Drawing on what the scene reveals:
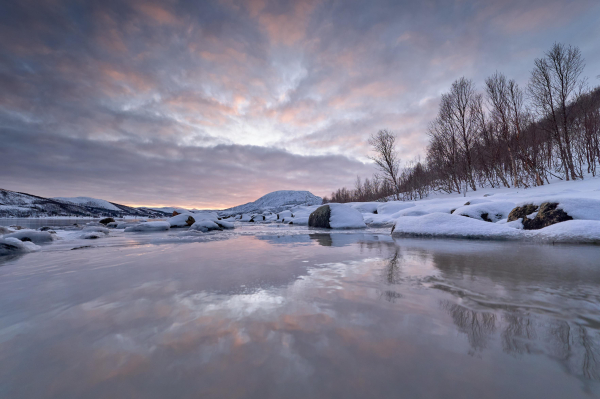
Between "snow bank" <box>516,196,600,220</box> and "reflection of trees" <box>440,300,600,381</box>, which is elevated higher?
"snow bank" <box>516,196,600,220</box>

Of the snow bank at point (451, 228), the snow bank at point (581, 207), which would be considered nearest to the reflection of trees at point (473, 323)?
the snow bank at point (451, 228)

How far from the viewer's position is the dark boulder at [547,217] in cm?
482

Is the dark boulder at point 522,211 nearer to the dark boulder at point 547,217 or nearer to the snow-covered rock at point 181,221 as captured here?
the dark boulder at point 547,217

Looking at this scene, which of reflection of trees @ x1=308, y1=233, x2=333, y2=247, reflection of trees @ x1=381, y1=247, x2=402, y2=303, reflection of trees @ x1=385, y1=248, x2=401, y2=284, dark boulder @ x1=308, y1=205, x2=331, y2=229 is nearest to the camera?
reflection of trees @ x1=381, y1=247, x2=402, y2=303

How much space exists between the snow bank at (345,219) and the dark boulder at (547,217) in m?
5.57

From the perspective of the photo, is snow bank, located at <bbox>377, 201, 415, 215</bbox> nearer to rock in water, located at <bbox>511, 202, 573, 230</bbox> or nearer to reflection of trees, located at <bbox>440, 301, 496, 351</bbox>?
rock in water, located at <bbox>511, 202, 573, 230</bbox>

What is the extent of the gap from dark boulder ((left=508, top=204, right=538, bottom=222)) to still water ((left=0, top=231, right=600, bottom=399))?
4.03m

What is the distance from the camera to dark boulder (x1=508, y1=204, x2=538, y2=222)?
5.41 meters

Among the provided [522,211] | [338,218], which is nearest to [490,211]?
[522,211]

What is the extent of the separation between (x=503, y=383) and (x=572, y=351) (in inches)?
19.7

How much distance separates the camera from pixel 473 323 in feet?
4.26

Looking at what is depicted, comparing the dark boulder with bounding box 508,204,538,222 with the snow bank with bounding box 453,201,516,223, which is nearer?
the dark boulder with bounding box 508,204,538,222

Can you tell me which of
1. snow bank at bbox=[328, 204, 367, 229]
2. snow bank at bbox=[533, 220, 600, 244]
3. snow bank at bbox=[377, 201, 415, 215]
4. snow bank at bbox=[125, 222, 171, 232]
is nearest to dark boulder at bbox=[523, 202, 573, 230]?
snow bank at bbox=[533, 220, 600, 244]

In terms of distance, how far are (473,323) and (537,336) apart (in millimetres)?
258
